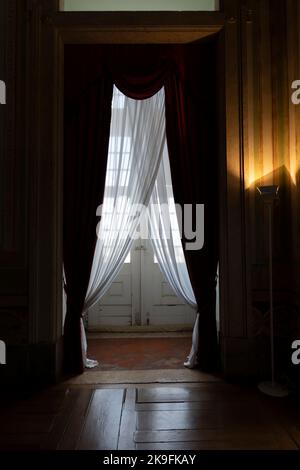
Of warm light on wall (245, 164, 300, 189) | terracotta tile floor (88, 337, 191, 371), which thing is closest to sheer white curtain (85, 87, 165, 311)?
terracotta tile floor (88, 337, 191, 371)

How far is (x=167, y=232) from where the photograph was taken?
2686 mm

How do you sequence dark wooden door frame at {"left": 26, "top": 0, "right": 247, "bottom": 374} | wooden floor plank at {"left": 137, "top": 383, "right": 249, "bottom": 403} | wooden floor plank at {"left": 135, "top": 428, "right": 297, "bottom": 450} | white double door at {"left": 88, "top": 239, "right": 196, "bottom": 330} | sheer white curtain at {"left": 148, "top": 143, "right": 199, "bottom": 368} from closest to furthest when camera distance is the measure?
wooden floor plank at {"left": 135, "top": 428, "right": 297, "bottom": 450} → wooden floor plank at {"left": 137, "top": 383, "right": 249, "bottom": 403} → dark wooden door frame at {"left": 26, "top": 0, "right": 247, "bottom": 374} → sheer white curtain at {"left": 148, "top": 143, "right": 199, "bottom": 368} → white double door at {"left": 88, "top": 239, "right": 196, "bottom": 330}

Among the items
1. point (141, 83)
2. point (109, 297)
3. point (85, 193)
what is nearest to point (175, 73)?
point (141, 83)

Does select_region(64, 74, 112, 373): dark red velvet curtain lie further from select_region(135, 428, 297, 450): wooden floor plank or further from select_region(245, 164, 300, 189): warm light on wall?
select_region(245, 164, 300, 189): warm light on wall

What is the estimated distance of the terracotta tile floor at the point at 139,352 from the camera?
273 centimetres

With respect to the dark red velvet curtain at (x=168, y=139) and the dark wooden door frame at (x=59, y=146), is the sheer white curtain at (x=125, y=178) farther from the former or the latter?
the dark wooden door frame at (x=59, y=146)

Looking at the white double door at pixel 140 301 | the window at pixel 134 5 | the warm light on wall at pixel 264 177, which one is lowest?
the white double door at pixel 140 301

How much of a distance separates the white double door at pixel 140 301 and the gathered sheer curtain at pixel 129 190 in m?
1.02

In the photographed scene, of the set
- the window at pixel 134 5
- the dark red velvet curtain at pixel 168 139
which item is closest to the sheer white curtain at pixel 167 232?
the dark red velvet curtain at pixel 168 139

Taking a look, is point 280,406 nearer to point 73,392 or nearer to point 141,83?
point 73,392

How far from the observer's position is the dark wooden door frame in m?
2.46

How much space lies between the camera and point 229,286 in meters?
2.48

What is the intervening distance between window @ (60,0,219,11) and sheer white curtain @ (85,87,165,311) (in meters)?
0.66

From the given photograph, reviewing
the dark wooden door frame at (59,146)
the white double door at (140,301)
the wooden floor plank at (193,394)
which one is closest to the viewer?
the wooden floor plank at (193,394)
